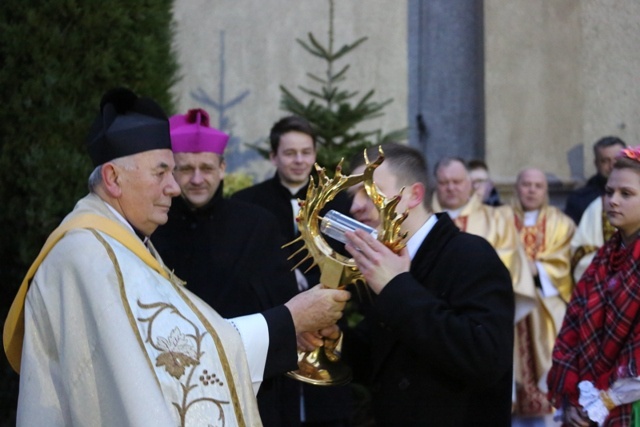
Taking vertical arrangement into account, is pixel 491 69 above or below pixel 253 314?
above

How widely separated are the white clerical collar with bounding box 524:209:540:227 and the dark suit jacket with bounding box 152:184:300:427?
3241mm

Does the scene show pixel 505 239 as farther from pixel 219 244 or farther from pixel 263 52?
pixel 263 52

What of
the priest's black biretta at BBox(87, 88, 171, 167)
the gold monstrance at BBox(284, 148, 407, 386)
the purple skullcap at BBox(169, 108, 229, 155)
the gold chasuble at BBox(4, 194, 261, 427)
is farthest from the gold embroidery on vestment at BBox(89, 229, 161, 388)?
the purple skullcap at BBox(169, 108, 229, 155)

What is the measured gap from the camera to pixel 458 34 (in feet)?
32.7

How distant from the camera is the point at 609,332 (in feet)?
13.6

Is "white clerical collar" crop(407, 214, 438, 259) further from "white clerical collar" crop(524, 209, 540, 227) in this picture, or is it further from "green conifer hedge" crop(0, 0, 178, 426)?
"white clerical collar" crop(524, 209, 540, 227)

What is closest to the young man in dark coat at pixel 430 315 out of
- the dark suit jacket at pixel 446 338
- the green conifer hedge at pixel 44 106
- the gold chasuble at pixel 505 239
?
the dark suit jacket at pixel 446 338

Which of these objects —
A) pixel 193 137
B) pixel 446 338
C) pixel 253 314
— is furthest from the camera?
pixel 193 137

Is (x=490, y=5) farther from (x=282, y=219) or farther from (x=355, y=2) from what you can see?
(x=282, y=219)

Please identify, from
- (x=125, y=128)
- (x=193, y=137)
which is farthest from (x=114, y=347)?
(x=193, y=137)

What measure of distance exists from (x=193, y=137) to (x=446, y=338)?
235 centimetres

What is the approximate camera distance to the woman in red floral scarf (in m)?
4.07

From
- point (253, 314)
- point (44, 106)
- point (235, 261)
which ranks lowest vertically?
point (253, 314)

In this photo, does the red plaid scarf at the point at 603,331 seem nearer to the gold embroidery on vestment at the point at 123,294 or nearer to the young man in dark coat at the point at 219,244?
the young man in dark coat at the point at 219,244
